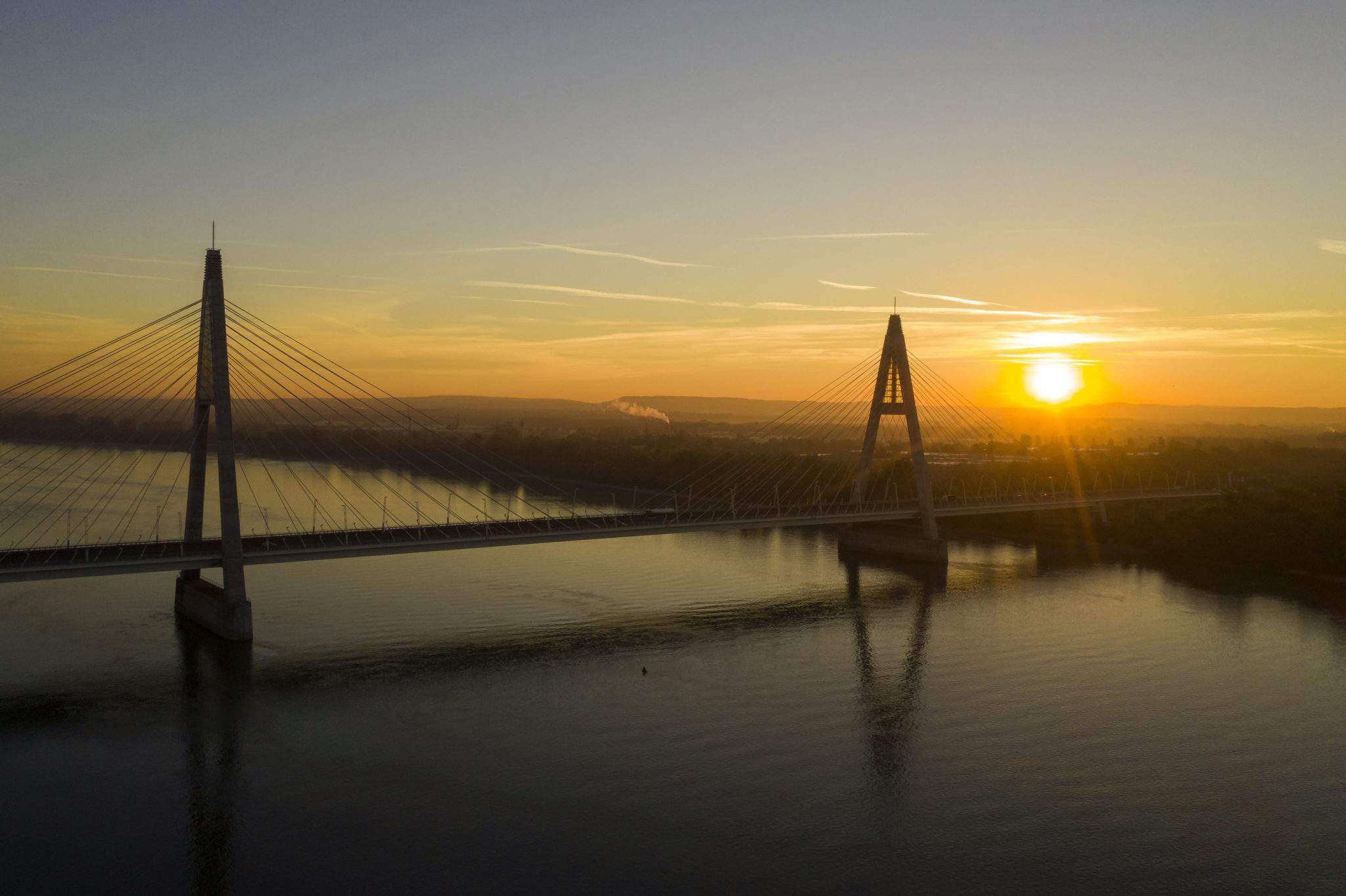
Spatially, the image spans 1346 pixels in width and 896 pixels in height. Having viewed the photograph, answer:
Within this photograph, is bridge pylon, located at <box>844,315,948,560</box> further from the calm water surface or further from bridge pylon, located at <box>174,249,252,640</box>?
bridge pylon, located at <box>174,249,252,640</box>

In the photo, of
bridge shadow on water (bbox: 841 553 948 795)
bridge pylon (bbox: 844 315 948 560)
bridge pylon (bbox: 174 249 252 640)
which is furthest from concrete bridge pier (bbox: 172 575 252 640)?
bridge pylon (bbox: 844 315 948 560)

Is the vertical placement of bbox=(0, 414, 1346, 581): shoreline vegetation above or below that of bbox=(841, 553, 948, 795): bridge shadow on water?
above

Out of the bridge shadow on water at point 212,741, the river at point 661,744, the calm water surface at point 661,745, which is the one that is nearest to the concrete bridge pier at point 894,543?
the river at point 661,744

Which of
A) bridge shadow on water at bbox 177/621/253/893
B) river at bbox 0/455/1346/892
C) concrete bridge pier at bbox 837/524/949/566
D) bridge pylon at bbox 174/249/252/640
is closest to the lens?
bridge shadow on water at bbox 177/621/253/893

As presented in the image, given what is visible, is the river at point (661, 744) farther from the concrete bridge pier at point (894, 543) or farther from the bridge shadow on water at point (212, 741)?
the concrete bridge pier at point (894, 543)

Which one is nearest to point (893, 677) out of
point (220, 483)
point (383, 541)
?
point (383, 541)
